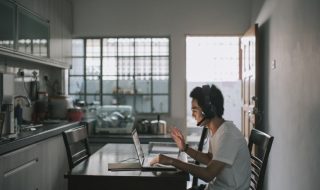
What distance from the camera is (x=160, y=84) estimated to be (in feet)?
15.1

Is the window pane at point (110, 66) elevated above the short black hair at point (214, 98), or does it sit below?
above

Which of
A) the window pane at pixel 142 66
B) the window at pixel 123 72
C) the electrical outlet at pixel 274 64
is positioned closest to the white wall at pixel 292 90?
the electrical outlet at pixel 274 64

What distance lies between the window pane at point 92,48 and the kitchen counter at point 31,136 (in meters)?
1.22

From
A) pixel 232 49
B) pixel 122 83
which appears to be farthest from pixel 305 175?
pixel 232 49

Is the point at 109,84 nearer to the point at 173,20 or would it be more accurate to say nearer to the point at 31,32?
the point at 173,20

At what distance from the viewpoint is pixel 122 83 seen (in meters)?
4.65

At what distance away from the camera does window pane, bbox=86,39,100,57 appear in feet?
15.3

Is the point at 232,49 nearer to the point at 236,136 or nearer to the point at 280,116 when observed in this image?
the point at 280,116

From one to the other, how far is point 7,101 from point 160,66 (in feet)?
6.98

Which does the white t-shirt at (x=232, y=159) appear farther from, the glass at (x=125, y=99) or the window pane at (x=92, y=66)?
the window pane at (x=92, y=66)

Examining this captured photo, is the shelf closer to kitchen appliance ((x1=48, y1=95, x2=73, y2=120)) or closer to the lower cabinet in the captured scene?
kitchen appliance ((x1=48, y1=95, x2=73, y2=120))

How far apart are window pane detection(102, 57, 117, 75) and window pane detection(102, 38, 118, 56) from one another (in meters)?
0.07

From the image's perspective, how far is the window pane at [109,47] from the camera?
15.2 ft

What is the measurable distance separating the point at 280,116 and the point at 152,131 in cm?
181
